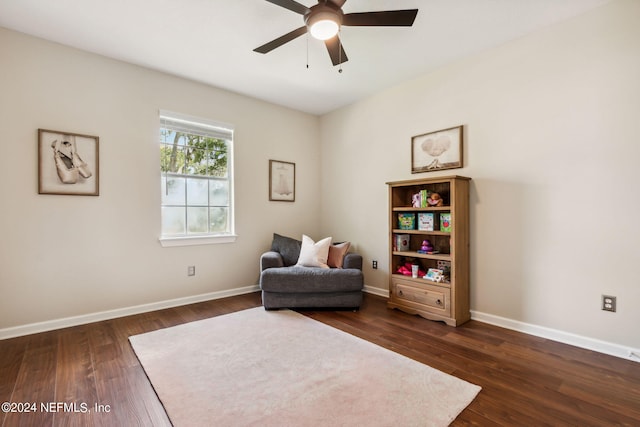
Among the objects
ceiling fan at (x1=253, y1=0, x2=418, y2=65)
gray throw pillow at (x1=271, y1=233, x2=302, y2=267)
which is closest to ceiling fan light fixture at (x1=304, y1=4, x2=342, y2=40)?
ceiling fan at (x1=253, y1=0, x2=418, y2=65)

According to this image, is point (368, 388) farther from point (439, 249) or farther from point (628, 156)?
point (628, 156)

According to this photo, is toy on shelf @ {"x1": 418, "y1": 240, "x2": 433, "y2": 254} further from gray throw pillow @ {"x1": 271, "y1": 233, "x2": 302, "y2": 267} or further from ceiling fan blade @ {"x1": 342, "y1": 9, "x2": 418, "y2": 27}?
ceiling fan blade @ {"x1": 342, "y1": 9, "x2": 418, "y2": 27}

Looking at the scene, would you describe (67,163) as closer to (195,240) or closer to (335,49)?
(195,240)

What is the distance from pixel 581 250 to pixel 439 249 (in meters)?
1.22

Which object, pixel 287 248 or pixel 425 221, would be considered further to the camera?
pixel 287 248

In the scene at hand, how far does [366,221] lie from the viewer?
13.8ft

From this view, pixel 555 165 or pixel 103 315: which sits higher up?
pixel 555 165

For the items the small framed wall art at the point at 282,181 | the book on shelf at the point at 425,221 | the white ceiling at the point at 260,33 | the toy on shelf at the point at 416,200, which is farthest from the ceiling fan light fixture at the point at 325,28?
the small framed wall art at the point at 282,181

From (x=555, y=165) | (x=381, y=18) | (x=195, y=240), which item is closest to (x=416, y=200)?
(x=555, y=165)

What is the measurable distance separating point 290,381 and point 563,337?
2381 mm

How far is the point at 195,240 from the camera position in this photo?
12.0 feet

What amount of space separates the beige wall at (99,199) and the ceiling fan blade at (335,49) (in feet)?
6.45

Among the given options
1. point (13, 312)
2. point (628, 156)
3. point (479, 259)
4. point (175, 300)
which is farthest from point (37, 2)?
point (628, 156)

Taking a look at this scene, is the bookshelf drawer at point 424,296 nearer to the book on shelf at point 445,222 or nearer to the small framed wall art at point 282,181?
the book on shelf at point 445,222
